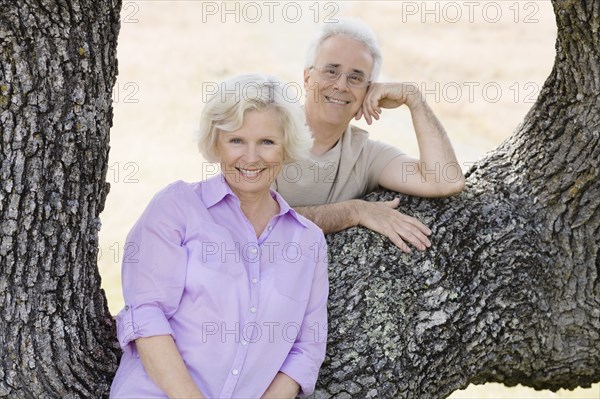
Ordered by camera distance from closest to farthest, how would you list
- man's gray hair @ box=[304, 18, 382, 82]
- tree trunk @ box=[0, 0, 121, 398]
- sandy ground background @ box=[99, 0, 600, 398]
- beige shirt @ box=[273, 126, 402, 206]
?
tree trunk @ box=[0, 0, 121, 398] → beige shirt @ box=[273, 126, 402, 206] → man's gray hair @ box=[304, 18, 382, 82] → sandy ground background @ box=[99, 0, 600, 398]

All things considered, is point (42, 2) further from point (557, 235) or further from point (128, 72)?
point (128, 72)

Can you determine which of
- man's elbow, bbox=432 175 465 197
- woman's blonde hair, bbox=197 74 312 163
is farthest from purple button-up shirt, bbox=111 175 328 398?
man's elbow, bbox=432 175 465 197

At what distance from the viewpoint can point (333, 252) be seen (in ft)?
11.5

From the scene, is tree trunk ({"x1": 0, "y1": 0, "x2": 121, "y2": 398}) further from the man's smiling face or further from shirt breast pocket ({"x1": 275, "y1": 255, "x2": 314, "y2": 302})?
the man's smiling face

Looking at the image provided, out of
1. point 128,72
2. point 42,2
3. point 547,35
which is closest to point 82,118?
point 42,2

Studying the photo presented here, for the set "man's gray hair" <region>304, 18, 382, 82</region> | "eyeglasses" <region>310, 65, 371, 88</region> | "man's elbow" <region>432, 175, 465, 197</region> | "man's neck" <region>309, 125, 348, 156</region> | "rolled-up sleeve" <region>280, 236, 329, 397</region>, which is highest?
"man's gray hair" <region>304, 18, 382, 82</region>

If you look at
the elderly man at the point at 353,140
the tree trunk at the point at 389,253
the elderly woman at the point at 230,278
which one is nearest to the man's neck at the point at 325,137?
the elderly man at the point at 353,140

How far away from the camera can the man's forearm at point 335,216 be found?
11.8ft

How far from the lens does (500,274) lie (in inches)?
140

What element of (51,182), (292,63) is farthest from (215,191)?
(292,63)

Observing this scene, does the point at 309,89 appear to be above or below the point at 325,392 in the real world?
above

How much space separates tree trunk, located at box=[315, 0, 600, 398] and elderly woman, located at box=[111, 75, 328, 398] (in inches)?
13.1

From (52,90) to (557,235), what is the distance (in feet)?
6.61

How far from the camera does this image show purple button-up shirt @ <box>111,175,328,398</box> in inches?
109
